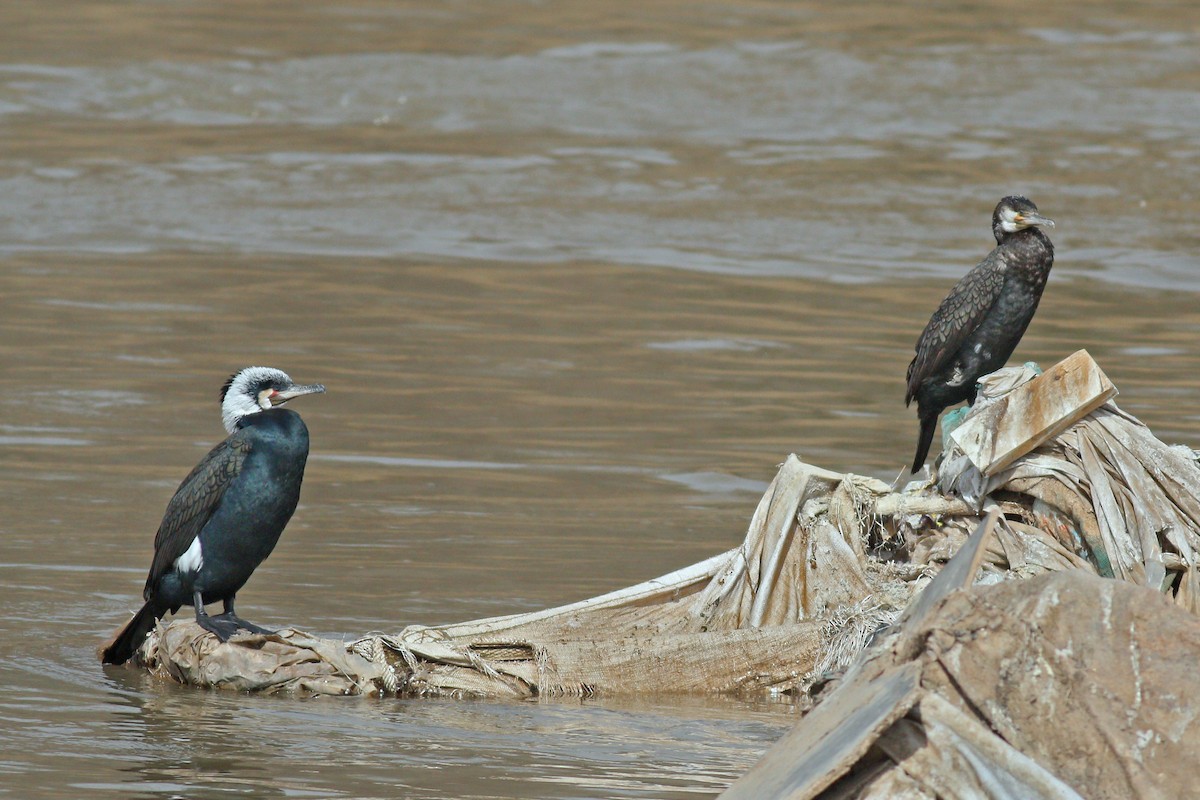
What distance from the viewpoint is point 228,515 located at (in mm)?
6859

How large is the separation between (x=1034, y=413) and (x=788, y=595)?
1095 mm

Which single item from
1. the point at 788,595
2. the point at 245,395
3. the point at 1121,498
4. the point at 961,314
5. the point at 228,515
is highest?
the point at 961,314

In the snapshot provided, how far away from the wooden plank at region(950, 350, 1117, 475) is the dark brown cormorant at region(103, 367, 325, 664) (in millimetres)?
2372

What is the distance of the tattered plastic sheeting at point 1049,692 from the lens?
428 centimetres

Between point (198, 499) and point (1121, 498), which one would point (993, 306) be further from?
point (198, 499)

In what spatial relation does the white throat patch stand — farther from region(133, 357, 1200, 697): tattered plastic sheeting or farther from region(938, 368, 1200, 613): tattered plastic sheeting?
region(938, 368, 1200, 613): tattered plastic sheeting

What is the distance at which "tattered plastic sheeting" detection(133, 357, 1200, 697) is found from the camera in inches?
251

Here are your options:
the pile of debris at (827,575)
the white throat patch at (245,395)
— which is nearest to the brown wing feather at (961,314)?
the pile of debris at (827,575)

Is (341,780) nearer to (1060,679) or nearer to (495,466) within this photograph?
(1060,679)

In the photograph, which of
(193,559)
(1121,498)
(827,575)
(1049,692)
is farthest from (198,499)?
(1049,692)

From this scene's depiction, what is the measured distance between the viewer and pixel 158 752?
19.2 ft

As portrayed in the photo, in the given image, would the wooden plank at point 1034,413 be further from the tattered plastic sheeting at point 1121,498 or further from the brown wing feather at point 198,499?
the brown wing feather at point 198,499

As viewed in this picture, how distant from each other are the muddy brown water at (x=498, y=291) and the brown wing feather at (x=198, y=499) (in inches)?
19.0

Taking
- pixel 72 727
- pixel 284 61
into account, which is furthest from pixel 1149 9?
pixel 72 727
